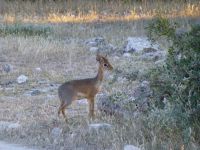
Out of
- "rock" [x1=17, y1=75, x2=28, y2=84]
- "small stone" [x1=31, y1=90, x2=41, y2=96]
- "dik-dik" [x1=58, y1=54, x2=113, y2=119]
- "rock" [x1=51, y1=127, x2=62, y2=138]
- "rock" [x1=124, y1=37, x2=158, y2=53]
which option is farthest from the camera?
"rock" [x1=124, y1=37, x2=158, y2=53]

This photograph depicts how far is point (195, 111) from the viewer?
9.05 m

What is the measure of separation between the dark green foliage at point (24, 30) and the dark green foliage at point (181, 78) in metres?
13.2

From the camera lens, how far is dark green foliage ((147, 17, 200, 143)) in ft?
29.5

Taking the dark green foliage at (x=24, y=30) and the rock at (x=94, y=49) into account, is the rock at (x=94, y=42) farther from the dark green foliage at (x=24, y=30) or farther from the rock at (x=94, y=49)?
the dark green foliage at (x=24, y=30)

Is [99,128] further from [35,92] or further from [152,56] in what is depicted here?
[152,56]

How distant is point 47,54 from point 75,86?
7687 millimetres

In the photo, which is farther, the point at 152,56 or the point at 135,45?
the point at 135,45

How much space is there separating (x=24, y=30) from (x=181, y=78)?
14685 mm

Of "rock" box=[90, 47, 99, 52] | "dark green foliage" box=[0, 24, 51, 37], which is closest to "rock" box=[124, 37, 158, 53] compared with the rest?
"rock" box=[90, 47, 99, 52]

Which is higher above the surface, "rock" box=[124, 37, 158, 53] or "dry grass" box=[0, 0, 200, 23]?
"rock" box=[124, 37, 158, 53]

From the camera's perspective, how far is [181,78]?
9219 millimetres

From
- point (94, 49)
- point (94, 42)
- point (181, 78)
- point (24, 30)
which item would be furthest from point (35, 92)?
point (24, 30)

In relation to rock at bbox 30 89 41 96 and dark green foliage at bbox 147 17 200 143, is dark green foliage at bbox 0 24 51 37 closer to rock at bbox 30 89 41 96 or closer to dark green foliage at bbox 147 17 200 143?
rock at bbox 30 89 41 96

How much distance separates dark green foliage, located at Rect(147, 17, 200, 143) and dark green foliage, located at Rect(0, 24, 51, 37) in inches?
518
